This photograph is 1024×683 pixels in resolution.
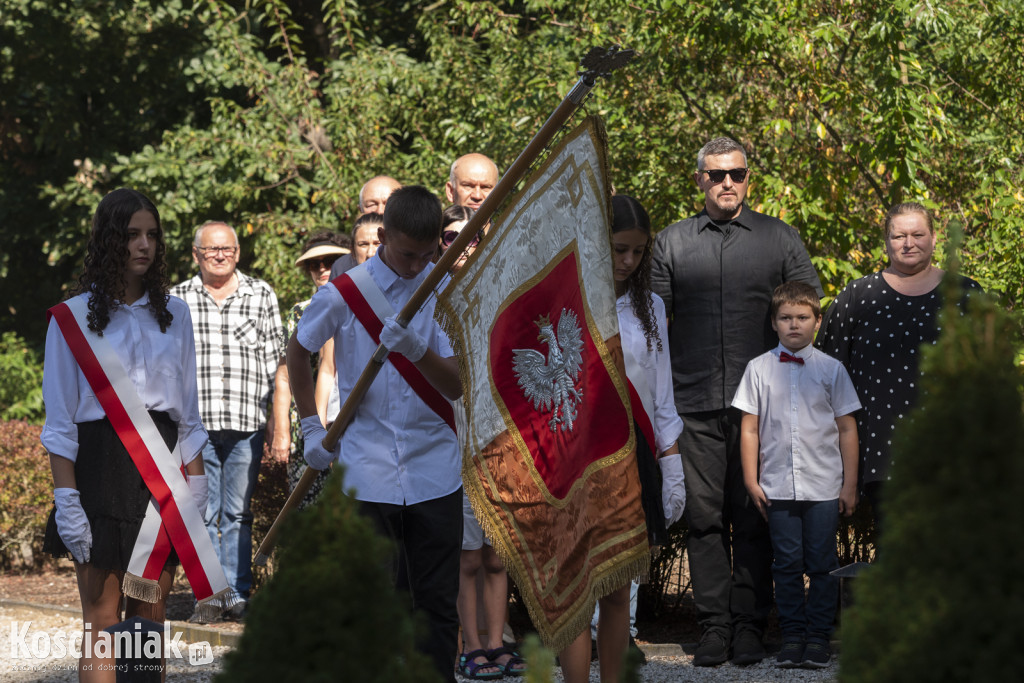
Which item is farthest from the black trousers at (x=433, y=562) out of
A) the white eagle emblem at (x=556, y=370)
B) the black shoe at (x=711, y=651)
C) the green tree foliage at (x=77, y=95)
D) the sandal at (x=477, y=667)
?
the green tree foliage at (x=77, y=95)

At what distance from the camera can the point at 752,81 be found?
8.35m

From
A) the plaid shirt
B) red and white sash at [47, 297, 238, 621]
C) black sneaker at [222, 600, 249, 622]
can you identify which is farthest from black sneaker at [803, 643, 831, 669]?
the plaid shirt

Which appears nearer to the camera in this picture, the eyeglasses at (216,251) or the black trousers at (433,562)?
the black trousers at (433,562)

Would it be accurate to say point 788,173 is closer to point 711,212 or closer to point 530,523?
point 711,212

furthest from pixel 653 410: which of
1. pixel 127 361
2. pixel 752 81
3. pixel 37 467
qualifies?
pixel 37 467

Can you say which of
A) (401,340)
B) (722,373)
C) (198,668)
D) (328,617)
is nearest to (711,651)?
(722,373)

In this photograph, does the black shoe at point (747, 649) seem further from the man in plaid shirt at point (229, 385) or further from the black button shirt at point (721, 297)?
the man in plaid shirt at point (229, 385)

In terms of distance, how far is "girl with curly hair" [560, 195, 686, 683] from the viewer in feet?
14.0

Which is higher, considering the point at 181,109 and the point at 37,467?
the point at 181,109

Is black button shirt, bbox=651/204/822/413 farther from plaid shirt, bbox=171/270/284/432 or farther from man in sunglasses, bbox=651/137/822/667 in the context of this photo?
plaid shirt, bbox=171/270/284/432

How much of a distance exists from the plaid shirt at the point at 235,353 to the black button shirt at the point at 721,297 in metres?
2.83

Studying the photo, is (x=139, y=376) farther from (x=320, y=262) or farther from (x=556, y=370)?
(x=320, y=262)

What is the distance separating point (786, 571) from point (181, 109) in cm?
1173

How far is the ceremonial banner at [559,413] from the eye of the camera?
370cm
